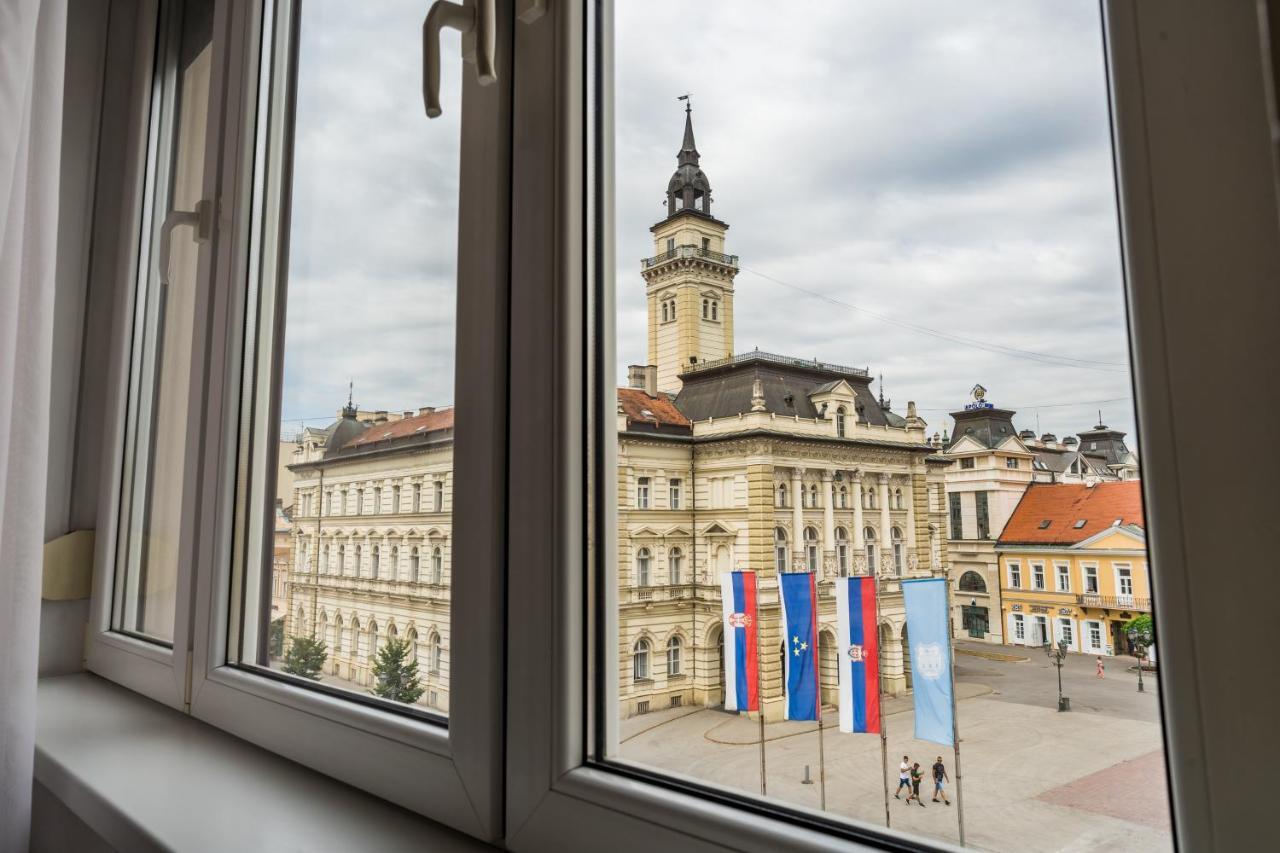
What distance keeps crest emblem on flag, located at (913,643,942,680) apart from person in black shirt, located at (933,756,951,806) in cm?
5

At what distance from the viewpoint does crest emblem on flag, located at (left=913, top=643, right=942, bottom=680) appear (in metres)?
0.51

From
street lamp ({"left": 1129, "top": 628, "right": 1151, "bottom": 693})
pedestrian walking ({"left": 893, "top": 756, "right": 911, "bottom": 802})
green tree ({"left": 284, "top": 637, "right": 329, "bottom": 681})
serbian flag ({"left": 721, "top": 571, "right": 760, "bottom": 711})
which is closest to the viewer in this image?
street lamp ({"left": 1129, "top": 628, "right": 1151, "bottom": 693})

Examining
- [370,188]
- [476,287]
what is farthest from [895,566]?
[370,188]

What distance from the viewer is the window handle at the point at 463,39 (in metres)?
0.72

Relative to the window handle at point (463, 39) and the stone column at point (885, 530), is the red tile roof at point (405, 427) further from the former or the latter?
the stone column at point (885, 530)

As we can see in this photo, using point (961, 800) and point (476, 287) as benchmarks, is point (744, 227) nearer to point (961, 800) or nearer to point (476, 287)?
point (476, 287)

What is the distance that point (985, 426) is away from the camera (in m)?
0.50

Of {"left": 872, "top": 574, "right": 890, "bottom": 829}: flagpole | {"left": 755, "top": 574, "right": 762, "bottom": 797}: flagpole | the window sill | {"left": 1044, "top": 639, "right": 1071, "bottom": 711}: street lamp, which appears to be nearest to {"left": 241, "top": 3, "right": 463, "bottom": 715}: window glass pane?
the window sill

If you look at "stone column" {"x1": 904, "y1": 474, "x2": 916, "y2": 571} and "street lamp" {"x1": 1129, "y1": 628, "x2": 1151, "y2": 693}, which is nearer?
"street lamp" {"x1": 1129, "y1": 628, "x2": 1151, "y2": 693}

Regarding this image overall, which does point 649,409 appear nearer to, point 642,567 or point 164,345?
point 642,567

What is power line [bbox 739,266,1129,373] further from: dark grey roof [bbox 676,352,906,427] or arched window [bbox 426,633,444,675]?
arched window [bbox 426,633,444,675]

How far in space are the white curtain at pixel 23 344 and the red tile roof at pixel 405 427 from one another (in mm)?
369

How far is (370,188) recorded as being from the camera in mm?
1058

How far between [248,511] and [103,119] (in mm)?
1060
